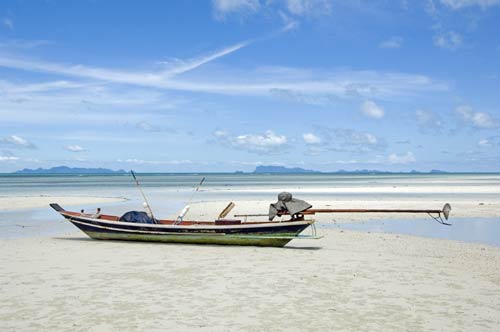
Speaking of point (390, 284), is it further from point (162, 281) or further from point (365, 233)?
point (365, 233)

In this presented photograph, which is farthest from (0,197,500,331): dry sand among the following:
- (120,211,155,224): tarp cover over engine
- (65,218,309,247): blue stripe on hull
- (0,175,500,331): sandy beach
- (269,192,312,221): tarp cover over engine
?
(269,192,312,221): tarp cover over engine

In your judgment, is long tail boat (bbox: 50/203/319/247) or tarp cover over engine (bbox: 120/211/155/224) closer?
long tail boat (bbox: 50/203/319/247)

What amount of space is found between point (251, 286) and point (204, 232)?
18.0 feet

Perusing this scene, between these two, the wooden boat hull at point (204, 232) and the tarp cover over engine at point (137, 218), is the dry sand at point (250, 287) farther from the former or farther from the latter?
the tarp cover over engine at point (137, 218)

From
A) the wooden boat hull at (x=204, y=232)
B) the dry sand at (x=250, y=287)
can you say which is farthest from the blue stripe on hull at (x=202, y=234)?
the dry sand at (x=250, y=287)

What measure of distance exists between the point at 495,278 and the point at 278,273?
4825 mm

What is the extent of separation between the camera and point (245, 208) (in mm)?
30016

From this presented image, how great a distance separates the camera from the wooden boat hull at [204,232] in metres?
15.7

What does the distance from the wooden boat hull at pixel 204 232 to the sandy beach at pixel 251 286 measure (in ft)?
1.04

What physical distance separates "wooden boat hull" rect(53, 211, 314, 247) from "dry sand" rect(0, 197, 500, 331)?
30 cm

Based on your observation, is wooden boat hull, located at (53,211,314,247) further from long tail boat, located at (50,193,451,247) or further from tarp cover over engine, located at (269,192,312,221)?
tarp cover over engine, located at (269,192,312,221)

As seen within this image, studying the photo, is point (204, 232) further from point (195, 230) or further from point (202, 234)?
point (195, 230)

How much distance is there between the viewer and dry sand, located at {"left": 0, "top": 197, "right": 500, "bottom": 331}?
8508 mm

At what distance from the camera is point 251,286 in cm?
1091
